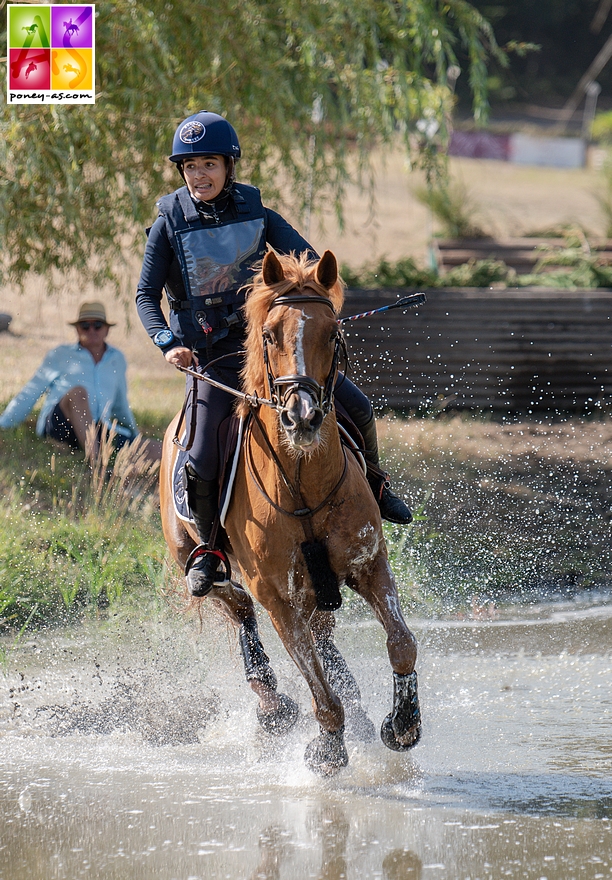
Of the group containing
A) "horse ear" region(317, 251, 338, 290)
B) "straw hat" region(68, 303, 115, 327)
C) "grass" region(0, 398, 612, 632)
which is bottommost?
"grass" region(0, 398, 612, 632)

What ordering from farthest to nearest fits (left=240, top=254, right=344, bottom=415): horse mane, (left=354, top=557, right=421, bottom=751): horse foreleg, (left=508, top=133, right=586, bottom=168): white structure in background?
(left=508, top=133, right=586, bottom=168): white structure in background
(left=354, top=557, right=421, bottom=751): horse foreleg
(left=240, top=254, right=344, bottom=415): horse mane

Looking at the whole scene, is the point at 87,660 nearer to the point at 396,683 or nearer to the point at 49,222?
the point at 396,683

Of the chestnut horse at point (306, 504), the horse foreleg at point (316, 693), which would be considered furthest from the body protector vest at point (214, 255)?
the horse foreleg at point (316, 693)

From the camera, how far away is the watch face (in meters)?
4.73

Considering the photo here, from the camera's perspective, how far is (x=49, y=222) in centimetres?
972

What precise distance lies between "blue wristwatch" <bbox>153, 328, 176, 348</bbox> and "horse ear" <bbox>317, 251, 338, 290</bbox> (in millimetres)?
839

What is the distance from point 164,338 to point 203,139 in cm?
95

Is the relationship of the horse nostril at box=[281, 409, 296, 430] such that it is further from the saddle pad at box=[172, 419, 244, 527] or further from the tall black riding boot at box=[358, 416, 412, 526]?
the tall black riding boot at box=[358, 416, 412, 526]

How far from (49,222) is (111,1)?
2057 mm

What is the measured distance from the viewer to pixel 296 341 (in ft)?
13.1

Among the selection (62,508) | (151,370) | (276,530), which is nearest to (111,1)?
(62,508)

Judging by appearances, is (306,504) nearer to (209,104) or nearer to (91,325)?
(91,325)

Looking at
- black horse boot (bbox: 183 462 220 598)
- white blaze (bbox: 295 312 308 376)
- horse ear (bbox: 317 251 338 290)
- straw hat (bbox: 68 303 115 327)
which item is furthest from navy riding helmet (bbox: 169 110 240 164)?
straw hat (bbox: 68 303 115 327)

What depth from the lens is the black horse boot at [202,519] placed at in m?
5.02
